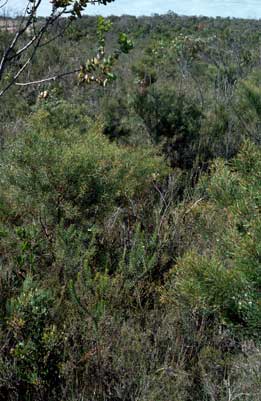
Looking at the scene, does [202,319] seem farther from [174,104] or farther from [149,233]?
[174,104]

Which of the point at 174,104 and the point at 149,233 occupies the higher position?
the point at 174,104

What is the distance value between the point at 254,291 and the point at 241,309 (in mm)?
125

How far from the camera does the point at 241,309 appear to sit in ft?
8.47

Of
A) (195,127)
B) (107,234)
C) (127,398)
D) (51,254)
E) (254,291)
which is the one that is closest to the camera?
(254,291)

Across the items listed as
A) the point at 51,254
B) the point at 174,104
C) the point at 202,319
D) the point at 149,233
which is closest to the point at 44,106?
the point at 174,104

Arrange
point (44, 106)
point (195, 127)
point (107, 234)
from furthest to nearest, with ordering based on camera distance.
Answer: point (195, 127) < point (44, 106) < point (107, 234)

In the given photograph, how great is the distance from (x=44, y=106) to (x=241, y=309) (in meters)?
6.04

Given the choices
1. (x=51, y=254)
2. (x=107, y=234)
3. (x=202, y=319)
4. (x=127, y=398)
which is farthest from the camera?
(x=107, y=234)

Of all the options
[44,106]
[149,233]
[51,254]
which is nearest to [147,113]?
[44,106]

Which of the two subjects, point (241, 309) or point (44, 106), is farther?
point (44, 106)

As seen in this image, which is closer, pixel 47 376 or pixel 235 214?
pixel 235 214

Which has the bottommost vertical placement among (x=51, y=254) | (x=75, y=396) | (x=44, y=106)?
(x=75, y=396)

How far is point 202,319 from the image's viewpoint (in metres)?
3.60

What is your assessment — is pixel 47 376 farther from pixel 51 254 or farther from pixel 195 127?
pixel 195 127
